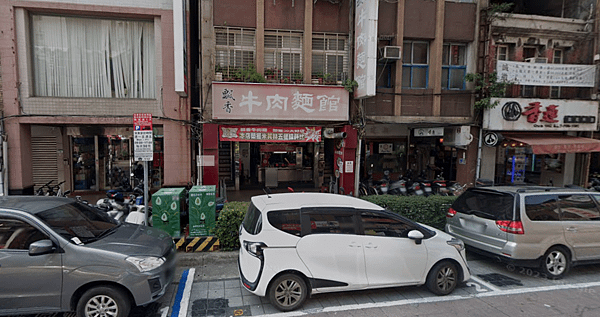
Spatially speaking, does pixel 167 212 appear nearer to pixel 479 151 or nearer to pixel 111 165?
pixel 111 165

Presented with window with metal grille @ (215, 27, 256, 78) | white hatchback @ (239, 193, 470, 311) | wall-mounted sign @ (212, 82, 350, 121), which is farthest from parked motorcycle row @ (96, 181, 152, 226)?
window with metal grille @ (215, 27, 256, 78)

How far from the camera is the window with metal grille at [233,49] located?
9891 millimetres

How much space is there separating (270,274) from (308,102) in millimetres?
6610

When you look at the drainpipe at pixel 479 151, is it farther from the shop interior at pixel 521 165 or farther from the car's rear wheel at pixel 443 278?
the car's rear wheel at pixel 443 278

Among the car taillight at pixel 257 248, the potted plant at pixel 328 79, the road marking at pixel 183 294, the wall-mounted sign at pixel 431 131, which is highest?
the potted plant at pixel 328 79

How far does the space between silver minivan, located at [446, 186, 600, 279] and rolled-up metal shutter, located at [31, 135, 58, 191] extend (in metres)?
13.9

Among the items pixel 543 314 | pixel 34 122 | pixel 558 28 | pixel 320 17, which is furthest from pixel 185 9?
pixel 558 28

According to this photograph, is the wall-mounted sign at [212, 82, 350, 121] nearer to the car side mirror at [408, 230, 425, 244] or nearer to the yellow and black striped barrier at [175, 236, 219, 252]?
the yellow and black striped barrier at [175, 236, 219, 252]

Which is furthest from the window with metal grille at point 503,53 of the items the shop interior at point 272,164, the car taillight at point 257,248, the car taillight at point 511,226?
the car taillight at point 257,248

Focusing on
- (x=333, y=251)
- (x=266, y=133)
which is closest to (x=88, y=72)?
(x=266, y=133)

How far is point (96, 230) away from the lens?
479cm

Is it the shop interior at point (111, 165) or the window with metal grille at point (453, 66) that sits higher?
the window with metal grille at point (453, 66)

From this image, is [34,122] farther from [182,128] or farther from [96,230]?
[96,230]

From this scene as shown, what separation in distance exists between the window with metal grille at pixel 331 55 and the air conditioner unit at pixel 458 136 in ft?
15.1
